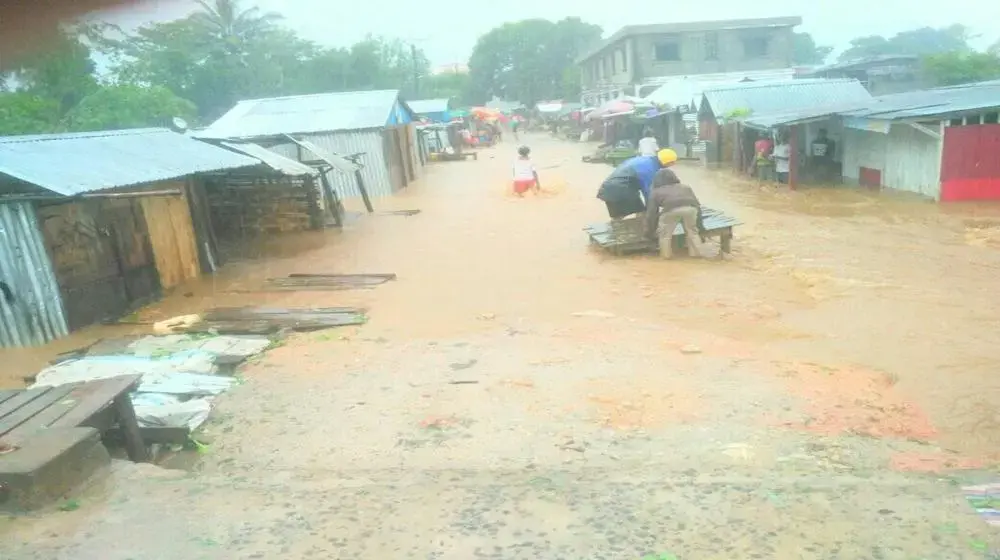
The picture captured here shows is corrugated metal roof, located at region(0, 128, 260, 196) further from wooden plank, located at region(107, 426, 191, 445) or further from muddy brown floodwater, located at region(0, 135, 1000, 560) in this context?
wooden plank, located at region(107, 426, 191, 445)

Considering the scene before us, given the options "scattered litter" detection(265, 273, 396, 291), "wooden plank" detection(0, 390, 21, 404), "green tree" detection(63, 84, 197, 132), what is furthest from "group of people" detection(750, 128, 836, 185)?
"green tree" detection(63, 84, 197, 132)

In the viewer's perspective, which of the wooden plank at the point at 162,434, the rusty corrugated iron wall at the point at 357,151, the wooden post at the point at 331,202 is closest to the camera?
the wooden plank at the point at 162,434

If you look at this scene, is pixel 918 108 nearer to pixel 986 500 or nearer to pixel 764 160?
pixel 764 160

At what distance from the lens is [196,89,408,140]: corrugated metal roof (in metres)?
20.6

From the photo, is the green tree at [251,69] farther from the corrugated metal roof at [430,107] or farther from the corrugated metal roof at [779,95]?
the corrugated metal roof at [779,95]

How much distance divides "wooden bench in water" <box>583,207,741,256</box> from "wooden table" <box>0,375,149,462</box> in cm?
787

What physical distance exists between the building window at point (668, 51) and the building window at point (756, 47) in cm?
344

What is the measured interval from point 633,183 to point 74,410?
8996 millimetres

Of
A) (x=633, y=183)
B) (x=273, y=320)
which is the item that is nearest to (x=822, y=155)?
(x=633, y=183)

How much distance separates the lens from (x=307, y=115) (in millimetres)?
21797

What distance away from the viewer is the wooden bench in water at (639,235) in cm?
1112

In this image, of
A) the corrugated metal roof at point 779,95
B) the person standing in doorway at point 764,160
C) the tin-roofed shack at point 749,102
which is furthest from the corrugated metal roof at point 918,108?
Answer: the corrugated metal roof at point 779,95

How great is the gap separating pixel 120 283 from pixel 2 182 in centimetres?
199

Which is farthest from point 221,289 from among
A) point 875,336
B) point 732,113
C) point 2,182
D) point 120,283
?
point 732,113
